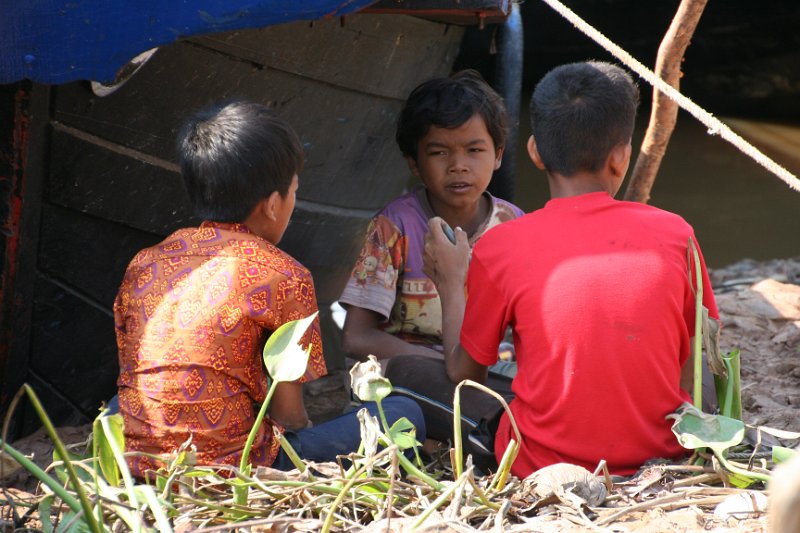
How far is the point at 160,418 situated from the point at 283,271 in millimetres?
398

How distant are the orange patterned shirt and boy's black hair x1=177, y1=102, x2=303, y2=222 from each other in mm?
85

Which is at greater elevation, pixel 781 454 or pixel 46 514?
pixel 781 454

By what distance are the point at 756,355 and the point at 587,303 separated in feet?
6.13

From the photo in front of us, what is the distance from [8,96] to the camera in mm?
2586

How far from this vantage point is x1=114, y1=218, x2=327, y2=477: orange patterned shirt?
6.64 feet

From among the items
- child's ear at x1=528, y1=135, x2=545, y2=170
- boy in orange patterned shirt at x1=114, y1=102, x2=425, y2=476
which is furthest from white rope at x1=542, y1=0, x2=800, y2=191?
boy in orange patterned shirt at x1=114, y1=102, x2=425, y2=476

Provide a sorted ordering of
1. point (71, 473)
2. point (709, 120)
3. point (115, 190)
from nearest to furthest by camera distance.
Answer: point (71, 473)
point (709, 120)
point (115, 190)

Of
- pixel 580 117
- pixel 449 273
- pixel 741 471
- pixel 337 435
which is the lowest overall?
pixel 337 435

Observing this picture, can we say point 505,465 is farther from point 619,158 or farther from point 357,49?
point 357,49

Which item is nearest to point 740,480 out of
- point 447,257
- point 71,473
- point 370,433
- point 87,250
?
point 370,433

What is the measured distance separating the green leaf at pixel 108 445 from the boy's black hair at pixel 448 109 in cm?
135

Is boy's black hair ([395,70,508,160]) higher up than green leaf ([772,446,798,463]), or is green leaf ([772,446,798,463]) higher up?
boy's black hair ([395,70,508,160])

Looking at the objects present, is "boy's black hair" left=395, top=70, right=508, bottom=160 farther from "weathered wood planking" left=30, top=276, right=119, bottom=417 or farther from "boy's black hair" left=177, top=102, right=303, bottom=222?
"weathered wood planking" left=30, top=276, right=119, bottom=417

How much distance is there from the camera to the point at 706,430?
183cm
